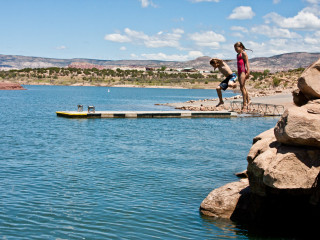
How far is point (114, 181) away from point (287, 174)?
27.6 feet

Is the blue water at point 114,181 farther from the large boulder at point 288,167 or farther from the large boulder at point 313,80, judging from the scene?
the large boulder at point 313,80

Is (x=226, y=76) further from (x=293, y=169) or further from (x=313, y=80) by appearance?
(x=293, y=169)

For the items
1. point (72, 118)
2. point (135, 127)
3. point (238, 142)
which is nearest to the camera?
point (238, 142)

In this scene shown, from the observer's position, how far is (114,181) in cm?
1734

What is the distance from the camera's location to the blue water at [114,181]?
1237 cm

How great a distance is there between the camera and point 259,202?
39.8 ft

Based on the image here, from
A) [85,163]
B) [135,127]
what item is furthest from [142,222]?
[135,127]

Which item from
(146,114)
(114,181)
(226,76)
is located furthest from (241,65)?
(146,114)

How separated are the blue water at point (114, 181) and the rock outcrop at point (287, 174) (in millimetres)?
675

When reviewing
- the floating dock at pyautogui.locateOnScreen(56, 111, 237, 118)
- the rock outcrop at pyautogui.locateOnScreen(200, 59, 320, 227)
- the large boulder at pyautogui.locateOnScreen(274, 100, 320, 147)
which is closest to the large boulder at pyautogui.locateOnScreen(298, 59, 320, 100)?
the rock outcrop at pyautogui.locateOnScreen(200, 59, 320, 227)

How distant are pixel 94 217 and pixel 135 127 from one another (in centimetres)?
2405

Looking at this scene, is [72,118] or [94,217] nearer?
[94,217]

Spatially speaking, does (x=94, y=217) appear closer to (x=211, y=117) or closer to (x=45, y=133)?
(x=45, y=133)

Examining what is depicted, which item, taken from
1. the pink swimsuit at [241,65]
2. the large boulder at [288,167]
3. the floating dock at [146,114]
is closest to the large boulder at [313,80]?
the large boulder at [288,167]
